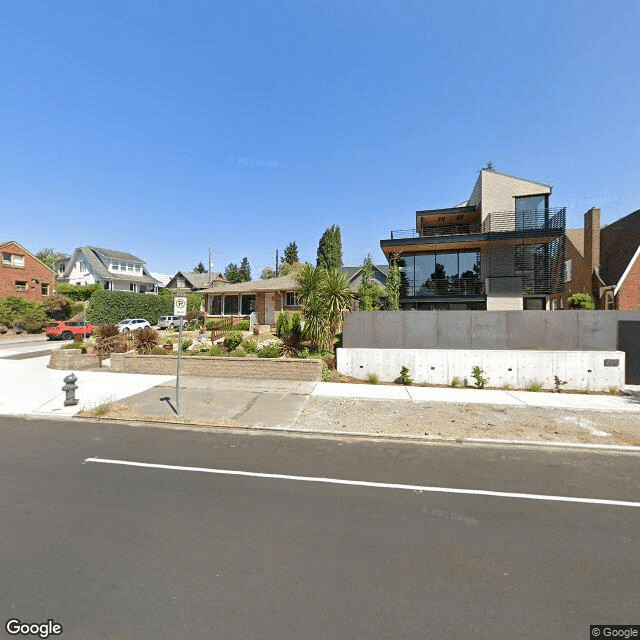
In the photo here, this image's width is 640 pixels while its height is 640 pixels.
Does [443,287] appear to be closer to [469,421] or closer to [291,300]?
[291,300]

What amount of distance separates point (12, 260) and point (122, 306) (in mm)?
12367

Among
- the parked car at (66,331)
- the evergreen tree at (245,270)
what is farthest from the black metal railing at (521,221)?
the evergreen tree at (245,270)

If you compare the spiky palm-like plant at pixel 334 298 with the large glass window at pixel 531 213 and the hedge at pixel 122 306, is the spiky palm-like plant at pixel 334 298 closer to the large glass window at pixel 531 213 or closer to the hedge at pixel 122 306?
the large glass window at pixel 531 213

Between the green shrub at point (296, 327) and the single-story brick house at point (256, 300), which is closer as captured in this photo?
the green shrub at point (296, 327)

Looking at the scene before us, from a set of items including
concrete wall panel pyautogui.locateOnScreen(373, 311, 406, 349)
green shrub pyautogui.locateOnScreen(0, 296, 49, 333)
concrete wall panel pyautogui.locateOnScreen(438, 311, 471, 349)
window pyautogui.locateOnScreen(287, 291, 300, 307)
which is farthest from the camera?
green shrub pyautogui.locateOnScreen(0, 296, 49, 333)

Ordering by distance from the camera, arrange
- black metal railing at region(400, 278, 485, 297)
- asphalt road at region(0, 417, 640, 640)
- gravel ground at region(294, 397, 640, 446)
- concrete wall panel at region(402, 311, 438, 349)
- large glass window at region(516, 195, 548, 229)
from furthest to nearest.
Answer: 1. black metal railing at region(400, 278, 485, 297)
2. large glass window at region(516, 195, 548, 229)
3. concrete wall panel at region(402, 311, 438, 349)
4. gravel ground at region(294, 397, 640, 446)
5. asphalt road at region(0, 417, 640, 640)

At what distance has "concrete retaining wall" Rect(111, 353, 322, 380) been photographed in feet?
42.8

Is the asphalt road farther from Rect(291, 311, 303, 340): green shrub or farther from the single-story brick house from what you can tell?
the single-story brick house

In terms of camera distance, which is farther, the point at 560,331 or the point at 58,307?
the point at 58,307

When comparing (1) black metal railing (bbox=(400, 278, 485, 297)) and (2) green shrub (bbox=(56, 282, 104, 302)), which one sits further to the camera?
(2) green shrub (bbox=(56, 282, 104, 302))

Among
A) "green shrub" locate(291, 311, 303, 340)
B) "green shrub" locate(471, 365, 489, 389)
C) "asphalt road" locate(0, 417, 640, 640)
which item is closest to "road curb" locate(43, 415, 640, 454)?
"asphalt road" locate(0, 417, 640, 640)


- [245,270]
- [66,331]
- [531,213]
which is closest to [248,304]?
[66,331]

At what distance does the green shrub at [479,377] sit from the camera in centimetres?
1234

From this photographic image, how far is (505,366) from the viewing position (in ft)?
41.0
